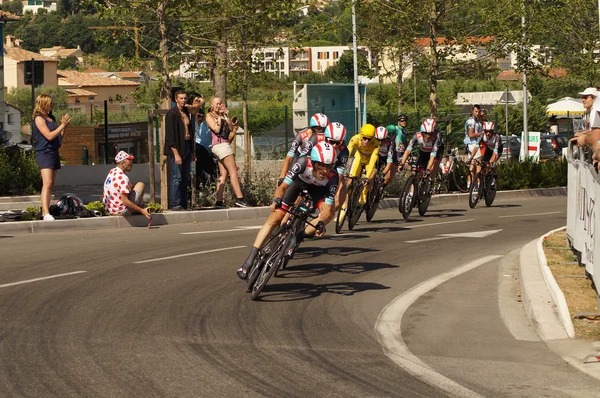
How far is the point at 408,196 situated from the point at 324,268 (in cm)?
663

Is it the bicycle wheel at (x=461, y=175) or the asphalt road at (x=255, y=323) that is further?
the bicycle wheel at (x=461, y=175)

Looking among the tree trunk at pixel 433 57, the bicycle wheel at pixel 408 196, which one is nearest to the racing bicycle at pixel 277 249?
the bicycle wheel at pixel 408 196

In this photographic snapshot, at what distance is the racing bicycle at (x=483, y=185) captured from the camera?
22.7 meters

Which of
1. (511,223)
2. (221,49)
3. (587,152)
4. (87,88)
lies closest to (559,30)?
(221,49)

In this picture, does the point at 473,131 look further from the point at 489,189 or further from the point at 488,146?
the point at 489,189

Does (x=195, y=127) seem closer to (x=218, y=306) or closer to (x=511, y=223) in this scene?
(x=511, y=223)

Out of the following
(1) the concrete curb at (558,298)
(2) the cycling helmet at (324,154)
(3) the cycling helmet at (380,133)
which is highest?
(3) the cycling helmet at (380,133)

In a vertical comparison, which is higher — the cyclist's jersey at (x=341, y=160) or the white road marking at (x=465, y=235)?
the cyclist's jersey at (x=341, y=160)

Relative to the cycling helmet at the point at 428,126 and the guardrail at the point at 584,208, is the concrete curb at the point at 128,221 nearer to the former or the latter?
the cycling helmet at the point at 428,126

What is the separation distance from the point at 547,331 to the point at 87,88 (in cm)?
11521

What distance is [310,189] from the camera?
448 inches

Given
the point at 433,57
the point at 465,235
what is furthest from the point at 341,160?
the point at 433,57

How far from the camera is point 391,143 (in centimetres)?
1916

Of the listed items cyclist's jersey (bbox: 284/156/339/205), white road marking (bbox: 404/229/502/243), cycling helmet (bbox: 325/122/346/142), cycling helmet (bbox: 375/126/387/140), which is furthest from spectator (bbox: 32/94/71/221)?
cyclist's jersey (bbox: 284/156/339/205)
